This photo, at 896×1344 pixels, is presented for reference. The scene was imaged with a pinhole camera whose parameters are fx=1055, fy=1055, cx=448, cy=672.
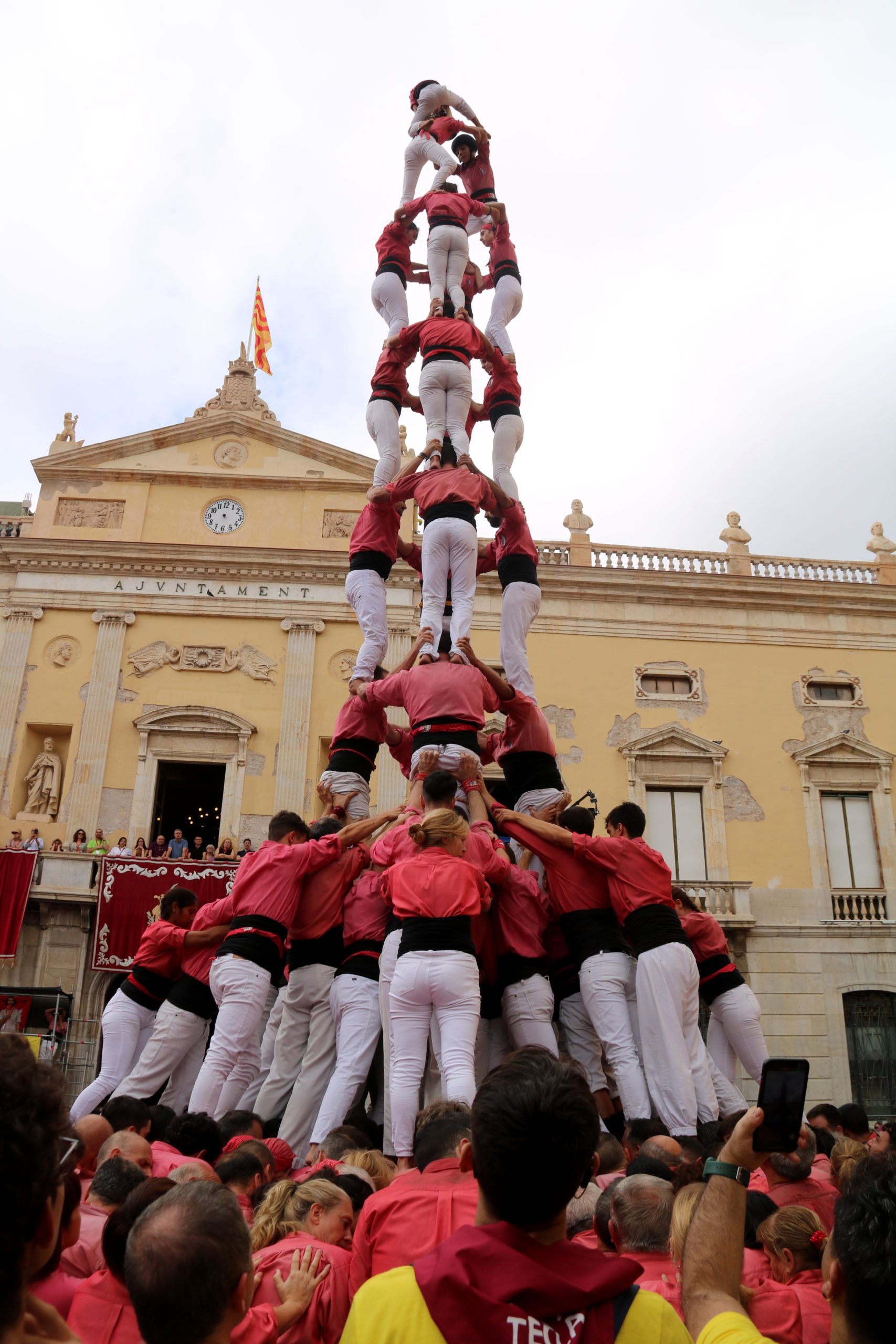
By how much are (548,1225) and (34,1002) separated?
1935cm

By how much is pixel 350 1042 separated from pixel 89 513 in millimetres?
19995

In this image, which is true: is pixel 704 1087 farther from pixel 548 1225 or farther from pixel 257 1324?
pixel 548 1225

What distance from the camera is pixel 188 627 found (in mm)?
23281

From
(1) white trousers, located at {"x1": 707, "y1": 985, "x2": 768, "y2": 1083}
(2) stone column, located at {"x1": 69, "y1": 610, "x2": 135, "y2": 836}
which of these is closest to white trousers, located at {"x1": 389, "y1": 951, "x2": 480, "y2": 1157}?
(1) white trousers, located at {"x1": 707, "y1": 985, "x2": 768, "y2": 1083}

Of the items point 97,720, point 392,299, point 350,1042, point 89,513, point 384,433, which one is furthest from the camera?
point 89,513

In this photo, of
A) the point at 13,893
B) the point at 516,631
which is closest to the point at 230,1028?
the point at 516,631

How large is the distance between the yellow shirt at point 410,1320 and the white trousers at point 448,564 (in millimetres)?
6948

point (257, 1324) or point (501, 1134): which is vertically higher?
point (501, 1134)

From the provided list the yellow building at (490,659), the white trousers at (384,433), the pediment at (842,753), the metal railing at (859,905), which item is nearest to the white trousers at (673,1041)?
the white trousers at (384,433)

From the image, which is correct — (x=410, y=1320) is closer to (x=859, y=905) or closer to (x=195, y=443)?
(x=859, y=905)

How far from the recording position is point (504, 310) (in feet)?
35.9

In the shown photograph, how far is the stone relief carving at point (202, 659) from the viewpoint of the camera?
23.0 meters

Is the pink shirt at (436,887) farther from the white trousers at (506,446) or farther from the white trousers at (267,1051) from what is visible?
the white trousers at (506,446)

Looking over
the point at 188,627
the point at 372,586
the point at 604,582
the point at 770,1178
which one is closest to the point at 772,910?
the point at 604,582
